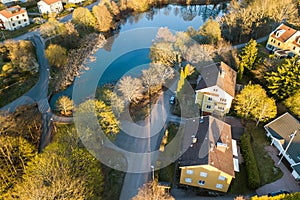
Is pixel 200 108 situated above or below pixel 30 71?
below

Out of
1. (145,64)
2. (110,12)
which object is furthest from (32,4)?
(145,64)

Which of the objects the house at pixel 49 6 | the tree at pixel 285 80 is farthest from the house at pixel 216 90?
the house at pixel 49 6

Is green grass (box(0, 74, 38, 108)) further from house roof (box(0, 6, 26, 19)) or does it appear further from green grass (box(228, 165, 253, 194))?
green grass (box(228, 165, 253, 194))

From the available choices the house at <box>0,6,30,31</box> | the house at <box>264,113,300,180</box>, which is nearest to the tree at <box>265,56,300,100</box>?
the house at <box>264,113,300,180</box>

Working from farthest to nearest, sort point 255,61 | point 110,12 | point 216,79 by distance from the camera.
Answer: point 110,12 → point 255,61 → point 216,79

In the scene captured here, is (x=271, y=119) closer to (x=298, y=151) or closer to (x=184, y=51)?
(x=298, y=151)

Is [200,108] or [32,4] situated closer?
[200,108]

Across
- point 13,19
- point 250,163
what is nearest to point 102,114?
point 250,163
